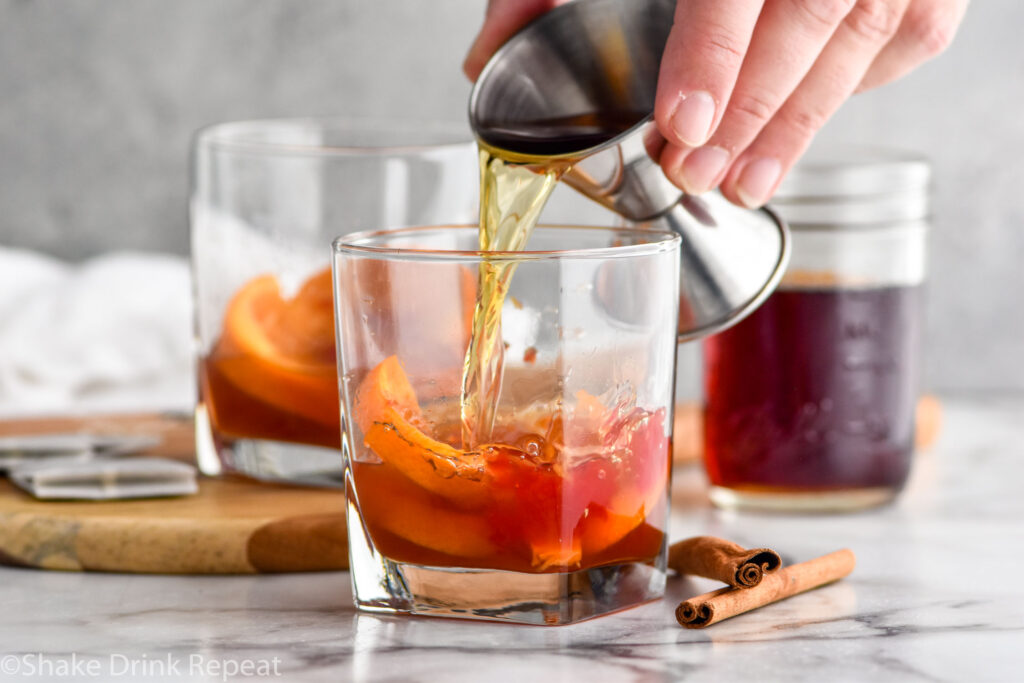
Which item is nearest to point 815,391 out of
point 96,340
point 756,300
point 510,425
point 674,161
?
point 756,300

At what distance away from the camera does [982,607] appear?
33.8 inches

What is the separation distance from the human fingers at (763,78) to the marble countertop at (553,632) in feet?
1.00

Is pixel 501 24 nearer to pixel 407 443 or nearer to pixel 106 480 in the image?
pixel 407 443

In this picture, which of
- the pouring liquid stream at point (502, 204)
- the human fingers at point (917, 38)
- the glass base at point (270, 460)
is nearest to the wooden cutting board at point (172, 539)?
the glass base at point (270, 460)

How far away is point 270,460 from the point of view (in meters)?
1.11

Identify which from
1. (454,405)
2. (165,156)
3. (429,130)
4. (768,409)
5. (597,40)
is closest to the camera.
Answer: (454,405)

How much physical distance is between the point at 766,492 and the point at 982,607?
0.81ft

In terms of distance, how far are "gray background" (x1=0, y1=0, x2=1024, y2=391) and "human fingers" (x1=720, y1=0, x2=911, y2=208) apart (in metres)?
1.26

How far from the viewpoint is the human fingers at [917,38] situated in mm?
980

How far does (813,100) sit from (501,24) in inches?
10.2

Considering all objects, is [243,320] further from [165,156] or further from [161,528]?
[165,156]

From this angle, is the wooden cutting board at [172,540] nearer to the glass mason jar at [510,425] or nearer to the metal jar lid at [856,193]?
the glass mason jar at [510,425]

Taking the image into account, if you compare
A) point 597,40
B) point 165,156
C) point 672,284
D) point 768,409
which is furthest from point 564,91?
point 165,156

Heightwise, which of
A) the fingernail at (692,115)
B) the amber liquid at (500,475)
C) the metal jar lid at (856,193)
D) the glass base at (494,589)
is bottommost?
the glass base at (494,589)
